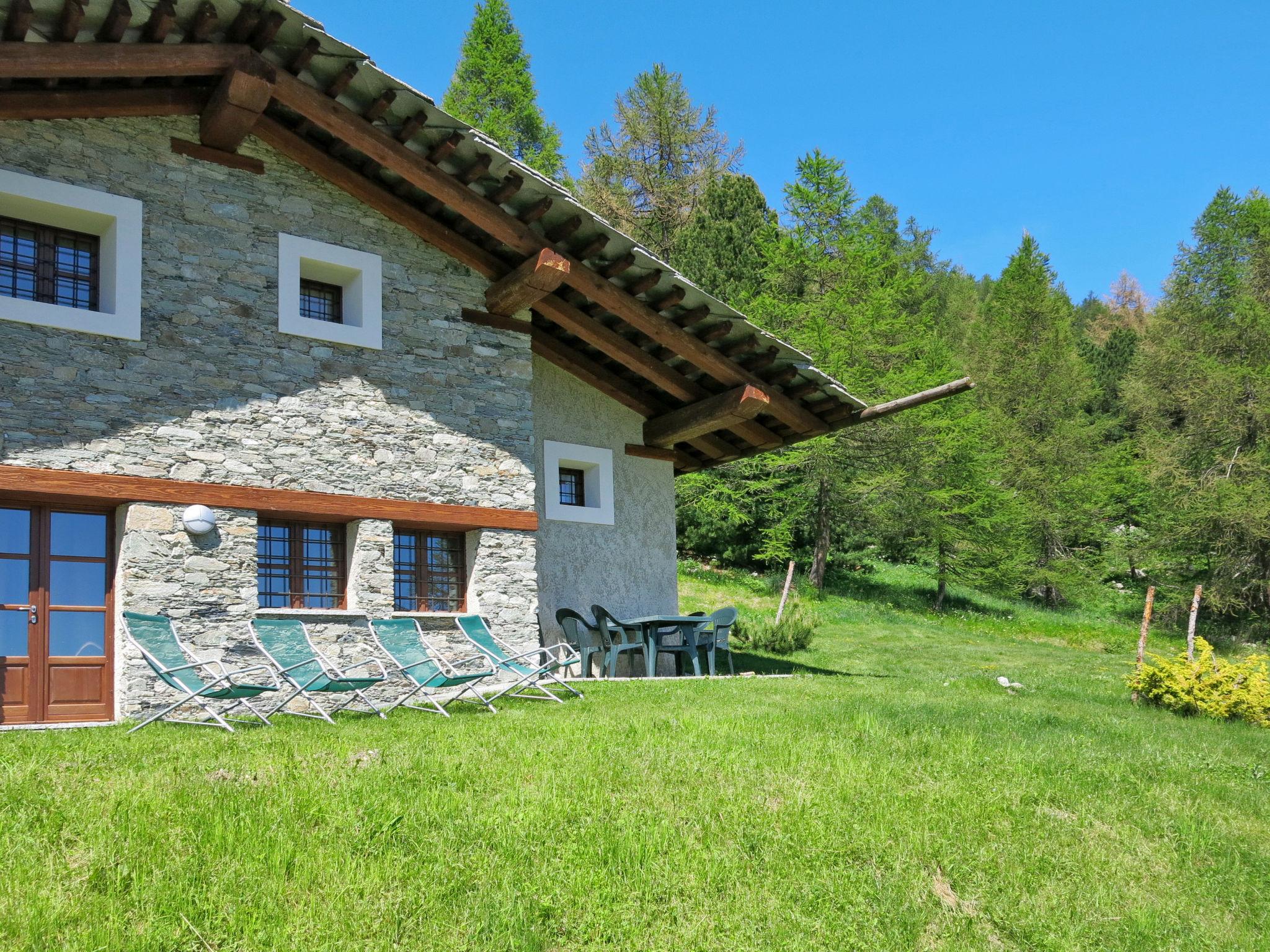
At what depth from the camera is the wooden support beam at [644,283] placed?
428 inches

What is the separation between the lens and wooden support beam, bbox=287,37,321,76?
8898 millimetres

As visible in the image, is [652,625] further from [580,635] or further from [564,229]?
[564,229]

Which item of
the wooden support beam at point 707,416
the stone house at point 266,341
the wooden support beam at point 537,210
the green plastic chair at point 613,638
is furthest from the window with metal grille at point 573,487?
the wooden support beam at point 537,210

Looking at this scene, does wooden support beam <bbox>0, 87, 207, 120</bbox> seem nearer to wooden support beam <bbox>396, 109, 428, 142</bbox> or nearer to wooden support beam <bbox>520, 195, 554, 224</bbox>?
wooden support beam <bbox>396, 109, 428, 142</bbox>

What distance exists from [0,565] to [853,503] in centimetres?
2086

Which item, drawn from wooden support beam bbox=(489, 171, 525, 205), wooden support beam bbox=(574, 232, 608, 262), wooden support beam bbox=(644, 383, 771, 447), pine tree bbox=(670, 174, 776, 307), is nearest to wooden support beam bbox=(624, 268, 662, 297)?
wooden support beam bbox=(574, 232, 608, 262)

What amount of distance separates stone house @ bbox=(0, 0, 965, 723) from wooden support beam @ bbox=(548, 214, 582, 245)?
0.03 metres

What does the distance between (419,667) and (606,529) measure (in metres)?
3.73

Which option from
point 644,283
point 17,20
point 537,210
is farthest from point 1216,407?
point 17,20

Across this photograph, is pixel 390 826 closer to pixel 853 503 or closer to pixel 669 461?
pixel 669 461

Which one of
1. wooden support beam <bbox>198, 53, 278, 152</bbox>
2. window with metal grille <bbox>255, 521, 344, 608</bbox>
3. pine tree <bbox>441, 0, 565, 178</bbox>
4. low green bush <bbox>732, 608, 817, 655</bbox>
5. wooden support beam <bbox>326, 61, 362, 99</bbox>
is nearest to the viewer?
wooden support beam <bbox>198, 53, 278, 152</bbox>

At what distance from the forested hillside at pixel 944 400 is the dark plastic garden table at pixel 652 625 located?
547 inches

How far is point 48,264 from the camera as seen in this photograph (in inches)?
347

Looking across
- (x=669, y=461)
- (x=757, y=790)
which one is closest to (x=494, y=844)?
(x=757, y=790)
